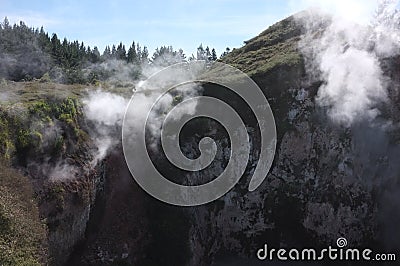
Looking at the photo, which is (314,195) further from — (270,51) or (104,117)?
(270,51)

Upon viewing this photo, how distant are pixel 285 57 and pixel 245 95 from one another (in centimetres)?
747

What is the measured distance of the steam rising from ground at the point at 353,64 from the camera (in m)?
36.1

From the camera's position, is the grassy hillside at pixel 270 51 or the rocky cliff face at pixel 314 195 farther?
the grassy hillside at pixel 270 51

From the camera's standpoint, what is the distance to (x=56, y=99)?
32.0 metres

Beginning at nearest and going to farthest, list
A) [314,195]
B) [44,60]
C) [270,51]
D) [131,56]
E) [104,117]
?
[104,117] → [314,195] → [270,51] → [44,60] → [131,56]

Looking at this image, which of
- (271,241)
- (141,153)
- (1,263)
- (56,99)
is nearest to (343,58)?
(271,241)

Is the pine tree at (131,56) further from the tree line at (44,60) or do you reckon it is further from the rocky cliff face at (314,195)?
the rocky cliff face at (314,195)

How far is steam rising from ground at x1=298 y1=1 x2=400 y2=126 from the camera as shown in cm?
3606

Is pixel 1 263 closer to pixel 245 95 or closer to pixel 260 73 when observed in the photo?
pixel 245 95

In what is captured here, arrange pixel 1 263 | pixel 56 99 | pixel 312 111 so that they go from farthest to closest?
1. pixel 312 111
2. pixel 56 99
3. pixel 1 263

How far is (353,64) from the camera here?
125 feet

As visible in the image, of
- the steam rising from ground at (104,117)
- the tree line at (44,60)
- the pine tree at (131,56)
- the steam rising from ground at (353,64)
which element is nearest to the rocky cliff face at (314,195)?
the steam rising from ground at (353,64)

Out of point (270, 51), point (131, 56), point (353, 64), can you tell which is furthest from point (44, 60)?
point (353, 64)

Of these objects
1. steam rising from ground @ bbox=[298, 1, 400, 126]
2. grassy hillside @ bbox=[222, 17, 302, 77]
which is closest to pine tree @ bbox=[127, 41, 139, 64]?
grassy hillside @ bbox=[222, 17, 302, 77]
